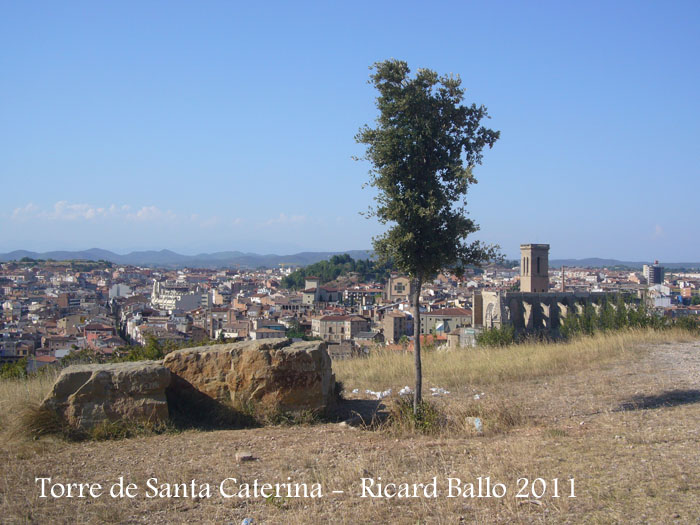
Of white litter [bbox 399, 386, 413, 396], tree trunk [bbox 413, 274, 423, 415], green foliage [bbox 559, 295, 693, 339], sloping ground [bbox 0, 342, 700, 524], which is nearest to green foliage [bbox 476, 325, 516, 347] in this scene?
green foliage [bbox 559, 295, 693, 339]

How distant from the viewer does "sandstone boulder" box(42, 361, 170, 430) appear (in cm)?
645

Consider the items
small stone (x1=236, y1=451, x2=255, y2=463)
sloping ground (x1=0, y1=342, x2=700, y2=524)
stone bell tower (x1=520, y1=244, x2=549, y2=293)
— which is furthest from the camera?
stone bell tower (x1=520, y1=244, x2=549, y2=293)

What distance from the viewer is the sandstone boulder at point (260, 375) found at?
695cm

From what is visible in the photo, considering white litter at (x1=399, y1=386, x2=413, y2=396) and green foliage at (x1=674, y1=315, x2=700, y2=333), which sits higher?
green foliage at (x1=674, y1=315, x2=700, y2=333)

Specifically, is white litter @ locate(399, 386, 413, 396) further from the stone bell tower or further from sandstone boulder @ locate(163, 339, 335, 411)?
the stone bell tower

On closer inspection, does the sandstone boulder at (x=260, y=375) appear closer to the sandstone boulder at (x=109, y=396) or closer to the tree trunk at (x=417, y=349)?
the sandstone boulder at (x=109, y=396)

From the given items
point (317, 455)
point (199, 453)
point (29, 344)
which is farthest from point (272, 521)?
point (29, 344)

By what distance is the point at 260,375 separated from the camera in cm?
697

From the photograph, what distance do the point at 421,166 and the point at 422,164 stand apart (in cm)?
3

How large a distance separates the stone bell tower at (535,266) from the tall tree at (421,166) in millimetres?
46146

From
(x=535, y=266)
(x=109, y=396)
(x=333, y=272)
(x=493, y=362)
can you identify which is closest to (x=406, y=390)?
(x=493, y=362)

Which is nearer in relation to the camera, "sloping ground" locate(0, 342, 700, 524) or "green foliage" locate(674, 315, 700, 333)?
"sloping ground" locate(0, 342, 700, 524)

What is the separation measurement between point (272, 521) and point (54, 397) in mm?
3699

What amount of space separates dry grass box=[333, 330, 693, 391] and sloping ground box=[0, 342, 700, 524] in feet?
7.26
